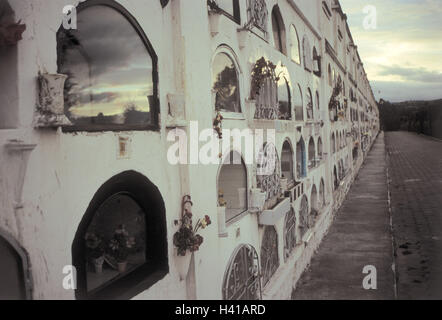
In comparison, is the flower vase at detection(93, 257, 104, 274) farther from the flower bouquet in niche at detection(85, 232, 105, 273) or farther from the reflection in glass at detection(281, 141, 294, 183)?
the reflection in glass at detection(281, 141, 294, 183)

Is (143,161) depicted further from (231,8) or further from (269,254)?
(269,254)

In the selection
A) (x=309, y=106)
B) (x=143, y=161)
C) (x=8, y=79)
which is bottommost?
(x=143, y=161)

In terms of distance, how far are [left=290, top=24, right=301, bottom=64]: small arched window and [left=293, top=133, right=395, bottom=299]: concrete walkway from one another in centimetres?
731

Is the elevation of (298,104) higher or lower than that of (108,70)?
higher

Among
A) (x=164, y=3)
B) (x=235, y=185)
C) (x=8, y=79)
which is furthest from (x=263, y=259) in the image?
(x=8, y=79)

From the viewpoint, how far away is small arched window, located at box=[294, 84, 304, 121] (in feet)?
44.4

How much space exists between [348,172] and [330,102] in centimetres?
961

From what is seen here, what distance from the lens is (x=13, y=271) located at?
347cm

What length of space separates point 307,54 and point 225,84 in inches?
347

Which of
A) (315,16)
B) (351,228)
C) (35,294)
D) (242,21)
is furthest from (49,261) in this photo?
(315,16)

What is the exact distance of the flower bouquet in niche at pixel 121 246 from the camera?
4789mm

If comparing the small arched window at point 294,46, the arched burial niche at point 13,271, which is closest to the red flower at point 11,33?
the arched burial niche at point 13,271

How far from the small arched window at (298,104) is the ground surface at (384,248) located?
17.4 ft

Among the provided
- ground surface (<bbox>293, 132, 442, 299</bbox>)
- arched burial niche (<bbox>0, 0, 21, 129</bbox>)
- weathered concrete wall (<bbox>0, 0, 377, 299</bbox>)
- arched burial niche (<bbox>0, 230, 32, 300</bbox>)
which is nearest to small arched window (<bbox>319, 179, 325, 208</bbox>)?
ground surface (<bbox>293, 132, 442, 299</bbox>)
